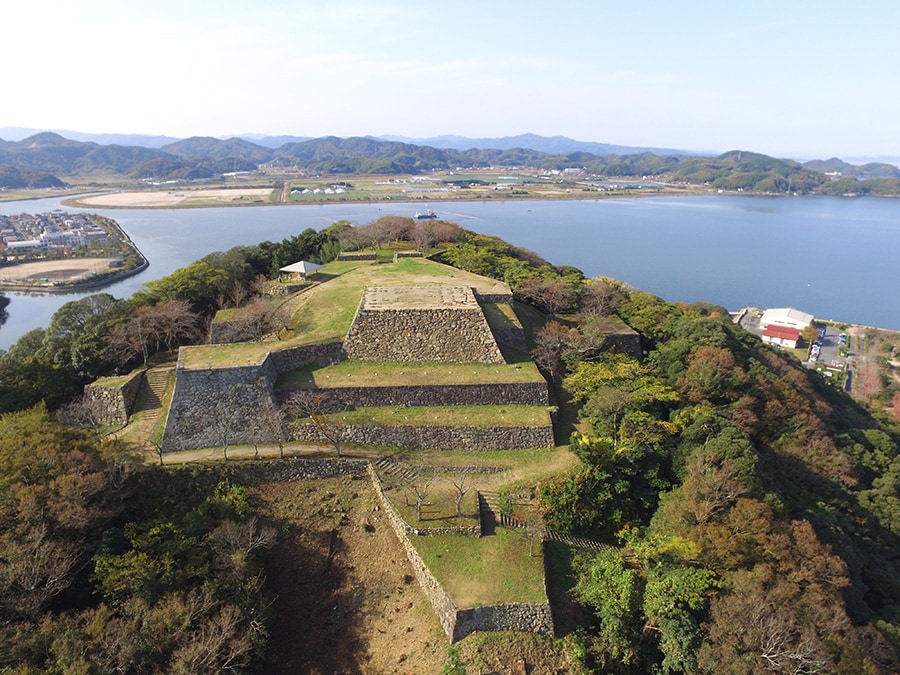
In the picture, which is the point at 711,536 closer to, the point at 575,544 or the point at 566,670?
the point at 575,544

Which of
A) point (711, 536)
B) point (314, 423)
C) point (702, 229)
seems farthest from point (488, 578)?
point (702, 229)

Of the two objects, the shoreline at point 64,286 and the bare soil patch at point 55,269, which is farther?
the bare soil patch at point 55,269

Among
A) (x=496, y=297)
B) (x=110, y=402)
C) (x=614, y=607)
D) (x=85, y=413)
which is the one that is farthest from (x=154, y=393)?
(x=614, y=607)

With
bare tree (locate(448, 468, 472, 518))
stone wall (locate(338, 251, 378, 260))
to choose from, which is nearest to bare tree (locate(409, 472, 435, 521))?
bare tree (locate(448, 468, 472, 518))

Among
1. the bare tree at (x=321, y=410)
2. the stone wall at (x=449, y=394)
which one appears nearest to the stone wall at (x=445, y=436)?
the bare tree at (x=321, y=410)

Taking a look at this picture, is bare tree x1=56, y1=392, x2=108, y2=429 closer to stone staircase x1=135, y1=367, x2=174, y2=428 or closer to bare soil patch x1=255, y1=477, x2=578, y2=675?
stone staircase x1=135, y1=367, x2=174, y2=428

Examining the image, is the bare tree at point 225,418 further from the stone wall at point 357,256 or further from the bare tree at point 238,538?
the stone wall at point 357,256

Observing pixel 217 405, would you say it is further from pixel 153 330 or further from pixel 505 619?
pixel 505 619
